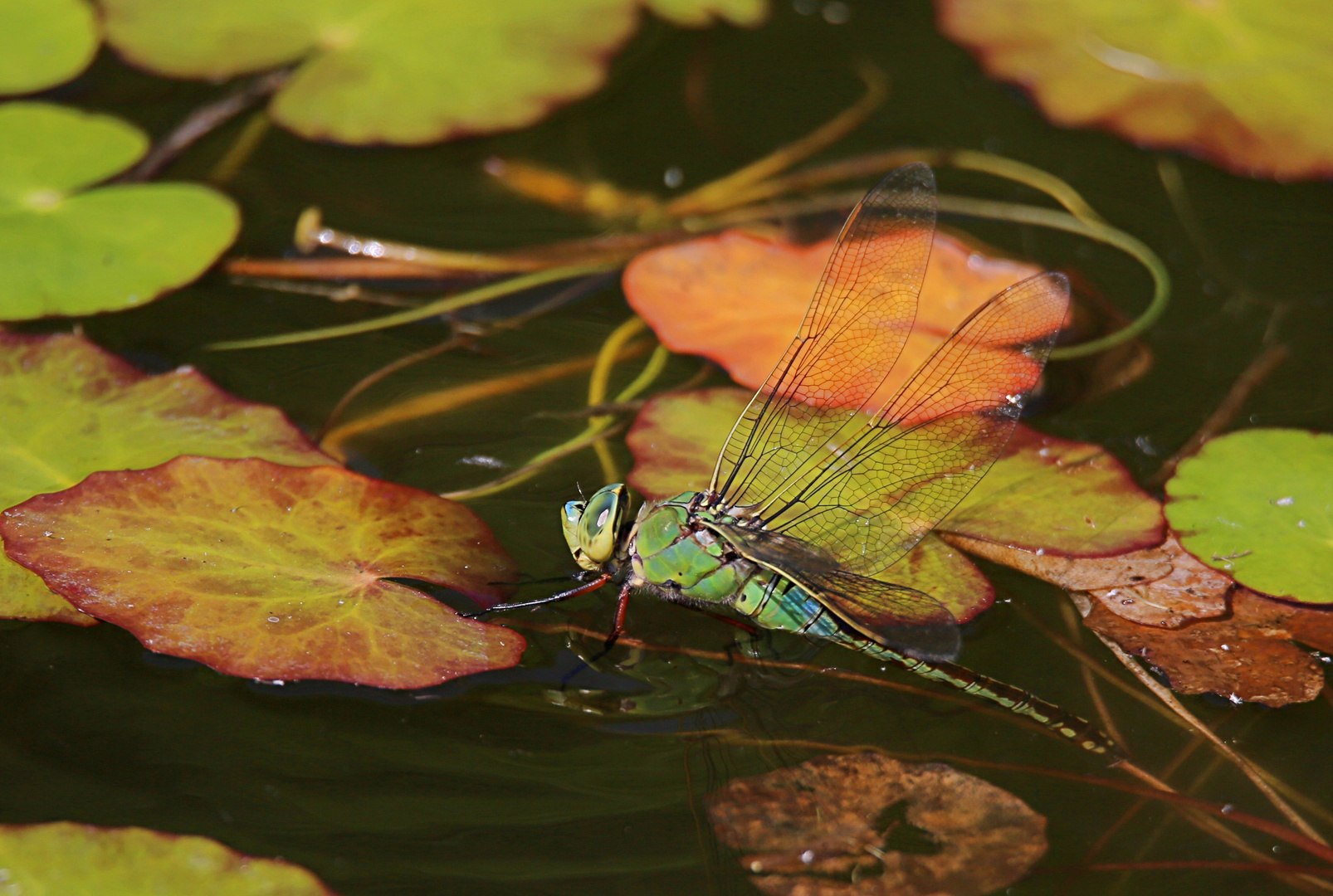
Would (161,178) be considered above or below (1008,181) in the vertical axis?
below

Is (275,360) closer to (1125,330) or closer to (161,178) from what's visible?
(161,178)

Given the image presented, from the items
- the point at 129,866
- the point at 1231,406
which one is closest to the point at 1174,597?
the point at 1231,406

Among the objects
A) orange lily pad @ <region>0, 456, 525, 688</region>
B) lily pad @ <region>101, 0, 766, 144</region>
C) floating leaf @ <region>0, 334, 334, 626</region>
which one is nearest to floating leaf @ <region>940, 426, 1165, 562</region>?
orange lily pad @ <region>0, 456, 525, 688</region>

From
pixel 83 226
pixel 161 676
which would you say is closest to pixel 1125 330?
pixel 161 676

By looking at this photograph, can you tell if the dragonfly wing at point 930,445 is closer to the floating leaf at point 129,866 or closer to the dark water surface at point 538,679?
the dark water surface at point 538,679

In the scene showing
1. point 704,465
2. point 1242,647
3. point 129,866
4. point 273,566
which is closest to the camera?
point 129,866

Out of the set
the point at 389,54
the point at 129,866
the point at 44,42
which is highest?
the point at 389,54

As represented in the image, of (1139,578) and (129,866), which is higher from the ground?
(1139,578)

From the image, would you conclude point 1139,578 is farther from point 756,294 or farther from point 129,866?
point 129,866
